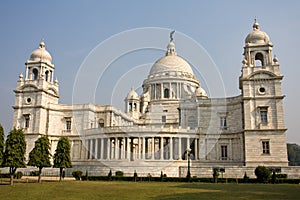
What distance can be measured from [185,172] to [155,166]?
5625mm

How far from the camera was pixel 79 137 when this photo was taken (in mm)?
63281

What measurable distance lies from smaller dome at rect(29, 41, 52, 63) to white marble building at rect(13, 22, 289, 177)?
97mm

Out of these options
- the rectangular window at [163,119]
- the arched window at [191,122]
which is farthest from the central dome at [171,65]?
the arched window at [191,122]

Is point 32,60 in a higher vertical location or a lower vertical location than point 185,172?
higher

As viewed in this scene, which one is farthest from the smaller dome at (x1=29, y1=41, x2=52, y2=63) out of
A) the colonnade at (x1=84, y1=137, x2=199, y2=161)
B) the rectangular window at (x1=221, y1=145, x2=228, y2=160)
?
the rectangular window at (x1=221, y1=145, x2=228, y2=160)

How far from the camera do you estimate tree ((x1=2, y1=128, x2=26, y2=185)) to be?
34750 mm

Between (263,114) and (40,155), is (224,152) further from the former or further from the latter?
(40,155)

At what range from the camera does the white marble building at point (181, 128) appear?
4925cm

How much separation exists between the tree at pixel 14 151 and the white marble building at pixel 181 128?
13678 millimetres

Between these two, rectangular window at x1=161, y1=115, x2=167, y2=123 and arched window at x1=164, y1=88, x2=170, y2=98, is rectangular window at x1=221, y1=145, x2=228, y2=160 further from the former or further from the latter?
arched window at x1=164, y1=88, x2=170, y2=98

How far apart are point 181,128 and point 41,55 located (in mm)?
32425

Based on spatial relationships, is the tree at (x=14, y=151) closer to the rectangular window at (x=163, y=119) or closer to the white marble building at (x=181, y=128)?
the white marble building at (x=181, y=128)

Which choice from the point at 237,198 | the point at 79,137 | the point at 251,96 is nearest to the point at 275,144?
the point at 251,96

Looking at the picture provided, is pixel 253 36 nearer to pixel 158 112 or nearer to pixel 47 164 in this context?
pixel 158 112
